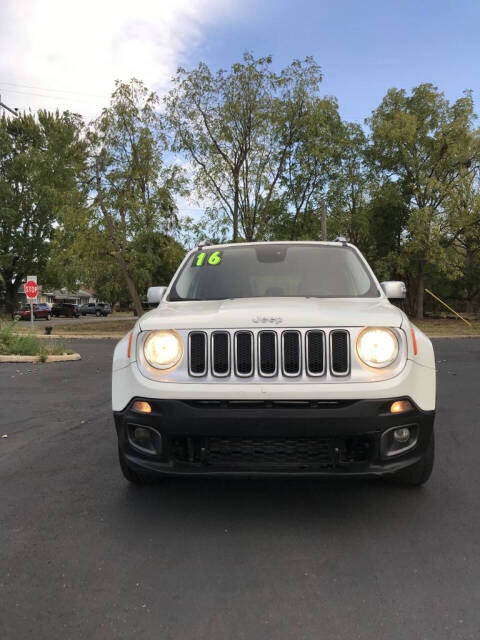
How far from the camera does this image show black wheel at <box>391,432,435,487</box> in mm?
3609

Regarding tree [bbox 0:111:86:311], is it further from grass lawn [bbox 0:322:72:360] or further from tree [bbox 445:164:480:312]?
grass lawn [bbox 0:322:72:360]

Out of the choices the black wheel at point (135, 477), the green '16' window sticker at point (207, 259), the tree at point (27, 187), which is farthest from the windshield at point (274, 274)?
the tree at point (27, 187)

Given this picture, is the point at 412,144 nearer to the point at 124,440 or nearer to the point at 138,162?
the point at 138,162

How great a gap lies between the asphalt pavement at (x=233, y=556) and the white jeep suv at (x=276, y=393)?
0.41 meters

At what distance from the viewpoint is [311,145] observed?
28.2 meters

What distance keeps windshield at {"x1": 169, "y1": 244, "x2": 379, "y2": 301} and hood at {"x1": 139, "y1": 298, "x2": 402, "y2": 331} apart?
2.10 ft

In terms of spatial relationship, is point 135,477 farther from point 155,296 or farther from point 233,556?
point 155,296

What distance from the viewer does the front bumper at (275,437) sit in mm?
3039

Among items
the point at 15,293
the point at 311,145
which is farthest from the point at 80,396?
the point at 15,293

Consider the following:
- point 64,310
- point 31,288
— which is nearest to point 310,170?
point 31,288

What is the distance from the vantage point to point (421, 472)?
147 inches

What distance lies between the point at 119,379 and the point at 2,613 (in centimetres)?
137

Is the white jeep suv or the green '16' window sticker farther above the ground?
the green '16' window sticker

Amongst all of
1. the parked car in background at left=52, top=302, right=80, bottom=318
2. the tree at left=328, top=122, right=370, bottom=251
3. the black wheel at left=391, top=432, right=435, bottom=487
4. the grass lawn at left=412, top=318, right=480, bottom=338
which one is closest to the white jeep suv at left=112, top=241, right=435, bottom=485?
the black wheel at left=391, top=432, right=435, bottom=487
